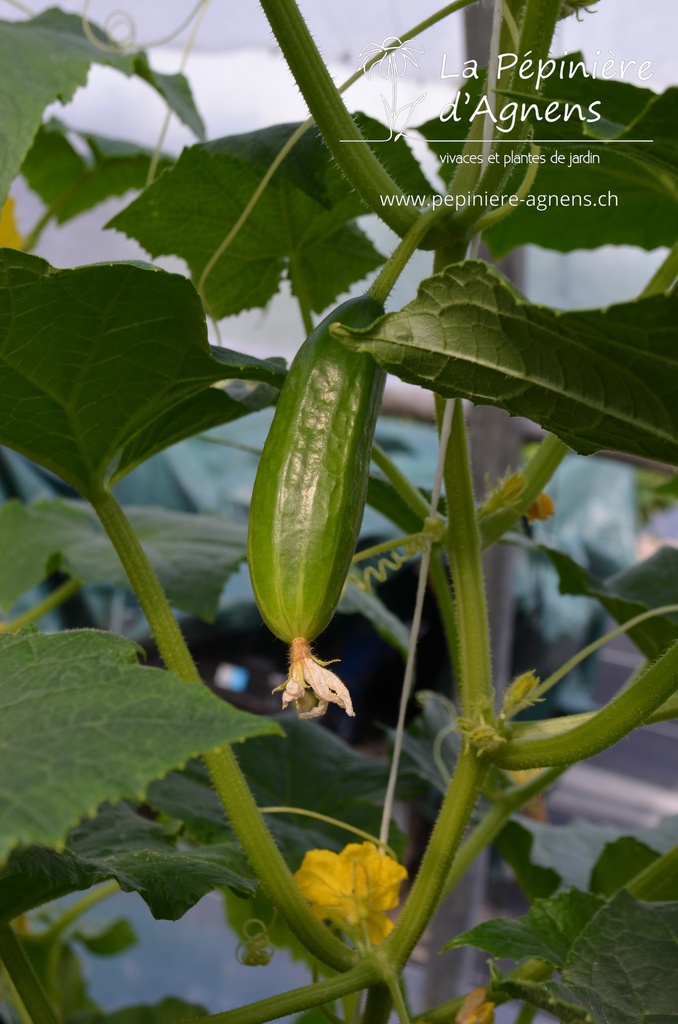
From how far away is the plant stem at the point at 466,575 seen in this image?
0.48 m

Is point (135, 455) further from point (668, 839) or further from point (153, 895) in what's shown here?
point (668, 839)

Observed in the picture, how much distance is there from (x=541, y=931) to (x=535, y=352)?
1.01ft

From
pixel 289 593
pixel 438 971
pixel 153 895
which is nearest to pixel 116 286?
pixel 289 593

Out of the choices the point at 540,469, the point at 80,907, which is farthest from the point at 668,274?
the point at 80,907

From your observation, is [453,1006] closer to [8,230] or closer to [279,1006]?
[279,1006]

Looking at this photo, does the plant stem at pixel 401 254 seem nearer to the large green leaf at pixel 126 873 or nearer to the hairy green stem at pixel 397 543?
the hairy green stem at pixel 397 543

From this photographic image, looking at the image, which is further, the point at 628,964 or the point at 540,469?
the point at 540,469

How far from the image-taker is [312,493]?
38 centimetres

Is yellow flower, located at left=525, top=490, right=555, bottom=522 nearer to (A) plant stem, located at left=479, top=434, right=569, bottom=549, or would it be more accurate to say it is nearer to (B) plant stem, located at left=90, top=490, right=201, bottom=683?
(A) plant stem, located at left=479, top=434, right=569, bottom=549

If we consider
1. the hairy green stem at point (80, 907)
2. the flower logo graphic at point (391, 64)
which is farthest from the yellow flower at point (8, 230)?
the hairy green stem at point (80, 907)

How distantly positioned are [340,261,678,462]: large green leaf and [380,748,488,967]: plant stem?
17 cm

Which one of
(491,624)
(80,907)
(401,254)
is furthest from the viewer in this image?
(491,624)

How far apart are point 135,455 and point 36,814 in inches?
12.9

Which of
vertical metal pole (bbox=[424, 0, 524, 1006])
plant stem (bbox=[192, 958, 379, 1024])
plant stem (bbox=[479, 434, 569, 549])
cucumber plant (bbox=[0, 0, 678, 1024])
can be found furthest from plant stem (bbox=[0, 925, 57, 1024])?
vertical metal pole (bbox=[424, 0, 524, 1006])
